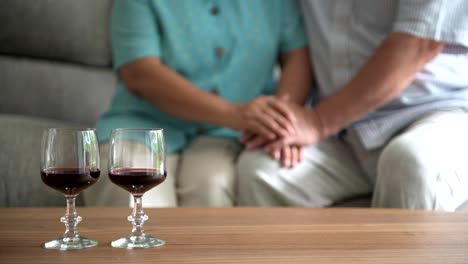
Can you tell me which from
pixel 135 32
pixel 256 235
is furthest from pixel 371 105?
pixel 256 235

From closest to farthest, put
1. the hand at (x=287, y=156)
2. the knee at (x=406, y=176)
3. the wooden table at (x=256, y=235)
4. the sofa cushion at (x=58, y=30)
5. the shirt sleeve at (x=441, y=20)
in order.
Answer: the wooden table at (x=256, y=235) → the knee at (x=406, y=176) → the shirt sleeve at (x=441, y=20) → the hand at (x=287, y=156) → the sofa cushion at (x=58, y=30)

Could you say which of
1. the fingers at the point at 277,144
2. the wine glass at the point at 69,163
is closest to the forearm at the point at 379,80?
the fingers at the point at 277,144

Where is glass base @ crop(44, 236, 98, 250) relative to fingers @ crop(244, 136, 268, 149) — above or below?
below

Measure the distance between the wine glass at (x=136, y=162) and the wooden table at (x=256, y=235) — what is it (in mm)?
73

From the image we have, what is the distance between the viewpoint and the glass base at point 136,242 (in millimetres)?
994

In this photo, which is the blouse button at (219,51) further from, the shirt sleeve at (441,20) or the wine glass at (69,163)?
the wine glass at (69,163)

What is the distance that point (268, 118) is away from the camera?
5.78ft

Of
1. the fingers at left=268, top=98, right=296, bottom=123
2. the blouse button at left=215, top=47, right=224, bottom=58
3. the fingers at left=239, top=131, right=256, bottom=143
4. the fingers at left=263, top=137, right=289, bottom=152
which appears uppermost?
the blouse button at left=215, top=47, right=224, bottom=58

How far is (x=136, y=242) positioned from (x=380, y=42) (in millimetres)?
1060

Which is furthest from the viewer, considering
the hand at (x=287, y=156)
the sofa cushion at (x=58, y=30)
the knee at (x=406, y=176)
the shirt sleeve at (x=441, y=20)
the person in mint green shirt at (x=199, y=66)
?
the sofa cushion at (x=58, y=30)

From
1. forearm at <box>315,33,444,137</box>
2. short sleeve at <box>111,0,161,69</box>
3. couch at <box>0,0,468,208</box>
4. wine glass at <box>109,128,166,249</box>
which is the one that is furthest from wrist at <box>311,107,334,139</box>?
wine glass at <box>109,128,166,249</box>

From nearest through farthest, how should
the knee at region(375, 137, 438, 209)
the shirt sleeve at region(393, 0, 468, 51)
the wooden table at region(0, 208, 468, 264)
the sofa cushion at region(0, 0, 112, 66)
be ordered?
the wooden table at region(0, 208, 468, 264) → the knee at region(375, 137, 438, 209) → the shirt sleeve at region(393, 0, 468, 51) → the sofa cushion at region(0, 0, 112, 66)

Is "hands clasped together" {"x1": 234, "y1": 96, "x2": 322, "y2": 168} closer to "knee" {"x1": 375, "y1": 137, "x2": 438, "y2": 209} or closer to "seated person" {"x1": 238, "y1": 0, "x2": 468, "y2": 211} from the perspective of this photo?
"seated person" {"x1": 238, "y1": 0, "x2": 468, "y2": 211}

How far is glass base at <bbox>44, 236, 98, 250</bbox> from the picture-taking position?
986 millimetres
